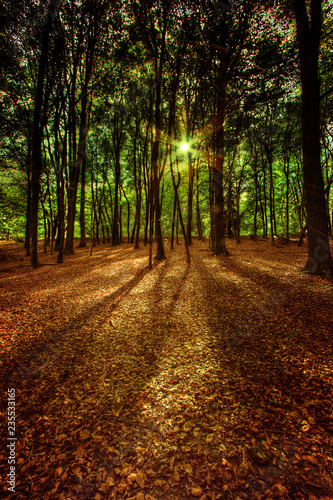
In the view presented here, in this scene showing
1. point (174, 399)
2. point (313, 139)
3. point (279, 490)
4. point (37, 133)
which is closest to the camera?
point (279, 490)

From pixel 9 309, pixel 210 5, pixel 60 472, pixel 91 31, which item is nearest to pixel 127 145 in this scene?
pixel 91 31

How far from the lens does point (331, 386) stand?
8.34ft

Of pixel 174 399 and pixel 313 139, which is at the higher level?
pixel 313 139

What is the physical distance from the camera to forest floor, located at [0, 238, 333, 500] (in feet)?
5.89

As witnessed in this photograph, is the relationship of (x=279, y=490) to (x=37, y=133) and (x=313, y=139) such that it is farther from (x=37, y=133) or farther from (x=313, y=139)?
(x=37, y=133)

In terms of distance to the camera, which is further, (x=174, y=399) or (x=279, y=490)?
(x=174, y=399)

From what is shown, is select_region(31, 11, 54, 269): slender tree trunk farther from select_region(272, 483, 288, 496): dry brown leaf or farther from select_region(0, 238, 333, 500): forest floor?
select_region(272, 483, 288, 496): dry brown leaf

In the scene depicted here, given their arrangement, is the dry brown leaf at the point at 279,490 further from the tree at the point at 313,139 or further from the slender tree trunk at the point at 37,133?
the slender tree trunk at the point at 37,133

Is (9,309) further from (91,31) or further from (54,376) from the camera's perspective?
(91,31)

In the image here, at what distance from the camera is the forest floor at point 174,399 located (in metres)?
1.79

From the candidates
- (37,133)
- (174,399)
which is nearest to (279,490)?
(174,399)

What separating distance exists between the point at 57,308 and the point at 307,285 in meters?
7.59

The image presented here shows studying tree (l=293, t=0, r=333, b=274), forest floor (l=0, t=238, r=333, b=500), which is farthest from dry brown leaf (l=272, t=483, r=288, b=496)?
tree (l=293, t=0, r=333, b=274)

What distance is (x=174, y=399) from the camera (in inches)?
105
